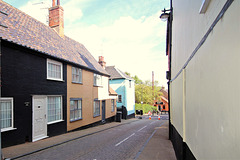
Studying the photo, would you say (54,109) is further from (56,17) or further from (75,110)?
(56,17)

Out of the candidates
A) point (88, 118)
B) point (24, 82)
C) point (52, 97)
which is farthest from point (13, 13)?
point (88, 118)

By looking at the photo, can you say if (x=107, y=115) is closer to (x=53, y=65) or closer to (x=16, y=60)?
(x=53, y=65)

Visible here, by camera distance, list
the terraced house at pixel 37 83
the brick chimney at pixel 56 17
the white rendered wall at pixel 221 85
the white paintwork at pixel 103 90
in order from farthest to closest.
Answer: the white paintwork at pixel 103 90, the brick chimney at pixel 56 17, the terraced house at pixel 37 83, the white rendered wall at pixel 221 85

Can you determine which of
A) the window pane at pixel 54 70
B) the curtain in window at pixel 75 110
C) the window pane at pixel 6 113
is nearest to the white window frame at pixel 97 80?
the curtain in window at pixel 75 110

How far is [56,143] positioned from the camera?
9320 mm

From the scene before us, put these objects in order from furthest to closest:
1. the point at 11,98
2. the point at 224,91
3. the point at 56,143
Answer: the point at 56,143 → the point at 11,98 → the point at 224,91

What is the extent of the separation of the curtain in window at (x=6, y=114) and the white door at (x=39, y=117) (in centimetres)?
153

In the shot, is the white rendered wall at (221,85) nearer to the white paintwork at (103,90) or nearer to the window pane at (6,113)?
the window pane at (6,113)

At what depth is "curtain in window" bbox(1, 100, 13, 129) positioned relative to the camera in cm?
803

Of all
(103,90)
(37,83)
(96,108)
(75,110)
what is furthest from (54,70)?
(103,90)

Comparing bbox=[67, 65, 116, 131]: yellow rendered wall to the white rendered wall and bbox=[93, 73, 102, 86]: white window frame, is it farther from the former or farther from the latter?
the white rendered wall

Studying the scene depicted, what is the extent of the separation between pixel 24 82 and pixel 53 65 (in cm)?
286

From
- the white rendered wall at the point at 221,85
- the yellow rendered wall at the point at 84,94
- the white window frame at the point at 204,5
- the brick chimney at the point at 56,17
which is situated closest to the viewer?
the white rendered wall at the point at 221,85

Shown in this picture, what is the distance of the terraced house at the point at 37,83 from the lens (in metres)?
8.45
